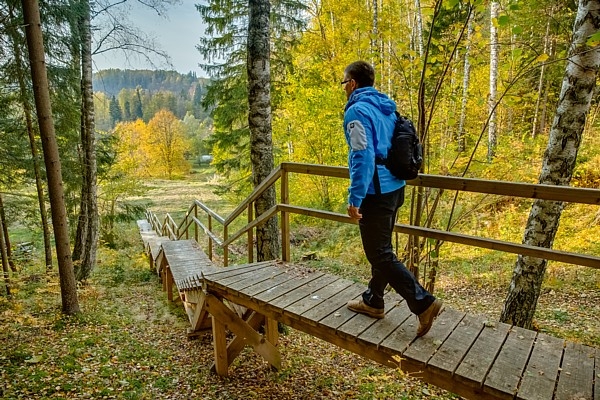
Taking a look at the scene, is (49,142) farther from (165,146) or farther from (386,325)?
(165,146)

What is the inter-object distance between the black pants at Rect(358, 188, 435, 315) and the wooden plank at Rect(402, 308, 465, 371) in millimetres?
219

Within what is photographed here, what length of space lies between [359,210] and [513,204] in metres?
7.81

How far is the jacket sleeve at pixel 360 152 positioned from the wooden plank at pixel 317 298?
1.25m

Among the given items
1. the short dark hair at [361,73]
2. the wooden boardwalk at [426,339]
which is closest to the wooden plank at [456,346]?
the wooden boardwalk at [426,339]

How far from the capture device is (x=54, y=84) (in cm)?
785

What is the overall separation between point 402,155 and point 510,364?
154cm

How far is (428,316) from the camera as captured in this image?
8.70 ft

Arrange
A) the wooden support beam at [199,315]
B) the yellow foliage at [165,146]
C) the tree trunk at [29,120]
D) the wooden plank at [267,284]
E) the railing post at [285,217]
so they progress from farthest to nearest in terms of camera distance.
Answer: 1. the yellow foliage at [165,146]
2. the tree trunk at [29,120]
3. the wooden support beam at [199,315]
4. the railing post at [285,217]
5. the wooden plank at [267,284]

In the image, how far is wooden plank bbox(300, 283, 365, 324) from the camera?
3.04 m

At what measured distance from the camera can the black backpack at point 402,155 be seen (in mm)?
2516

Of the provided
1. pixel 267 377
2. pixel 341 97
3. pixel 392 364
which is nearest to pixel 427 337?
pixel 392 364

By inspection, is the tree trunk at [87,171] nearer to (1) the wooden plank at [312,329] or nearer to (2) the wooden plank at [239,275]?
(2) the wooden plank at [239,275]

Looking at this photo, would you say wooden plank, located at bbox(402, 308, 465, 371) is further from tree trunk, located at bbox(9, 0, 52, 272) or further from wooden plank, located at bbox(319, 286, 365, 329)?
tree trunk, located at bbox(9, 0, 52, 272)

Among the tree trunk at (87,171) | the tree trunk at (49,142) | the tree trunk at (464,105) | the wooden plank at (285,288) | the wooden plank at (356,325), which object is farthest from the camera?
the tree trunk at (87,171)
